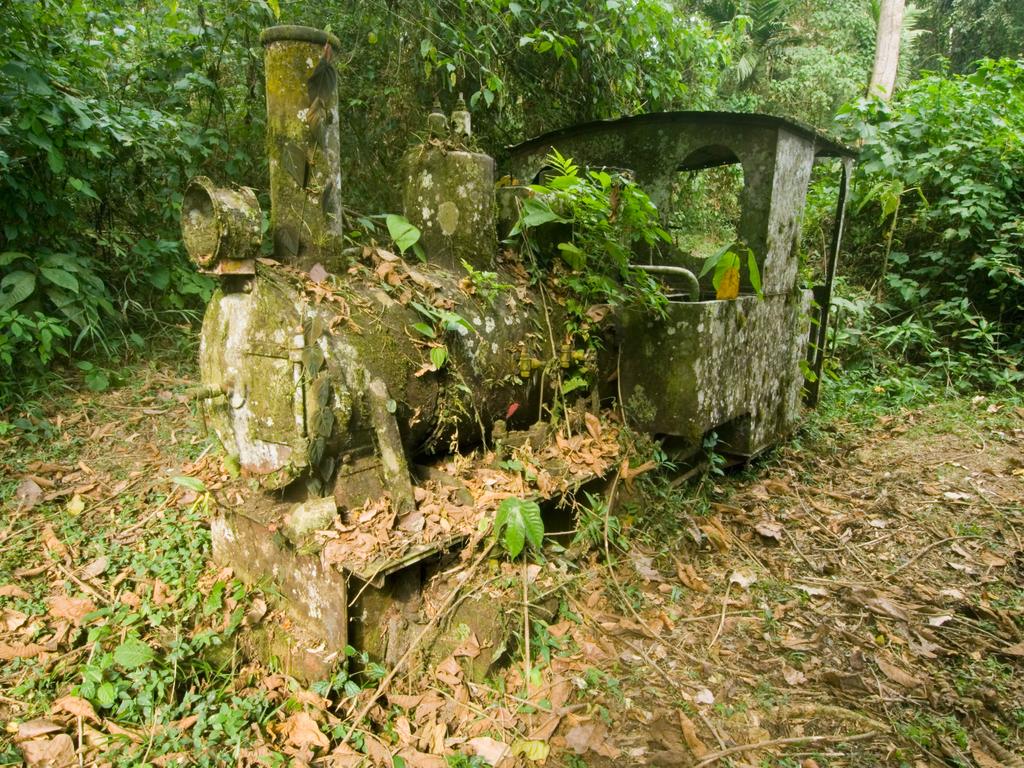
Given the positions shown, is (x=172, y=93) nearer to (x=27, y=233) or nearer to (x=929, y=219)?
(x=27, y=233)

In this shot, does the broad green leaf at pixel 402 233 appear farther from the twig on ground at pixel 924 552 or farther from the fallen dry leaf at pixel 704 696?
the twig on ground at pixel 924 552

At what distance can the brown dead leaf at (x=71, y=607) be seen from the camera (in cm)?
307

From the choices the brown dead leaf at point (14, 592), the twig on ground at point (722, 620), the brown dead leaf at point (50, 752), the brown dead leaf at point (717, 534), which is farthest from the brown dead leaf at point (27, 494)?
the brown dead leaf at point (717, 534)

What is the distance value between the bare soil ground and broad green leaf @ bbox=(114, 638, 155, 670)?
13 millimetres

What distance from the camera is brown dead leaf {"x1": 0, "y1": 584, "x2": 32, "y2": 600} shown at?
3.13 meters

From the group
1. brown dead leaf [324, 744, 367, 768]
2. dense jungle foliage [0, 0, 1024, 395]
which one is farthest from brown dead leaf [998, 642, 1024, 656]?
dense jungle foliage [0, 0, 1024, 395]

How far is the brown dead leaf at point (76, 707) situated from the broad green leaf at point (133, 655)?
19 centimetres

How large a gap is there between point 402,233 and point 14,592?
260 centimetres

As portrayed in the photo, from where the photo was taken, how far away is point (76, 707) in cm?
263

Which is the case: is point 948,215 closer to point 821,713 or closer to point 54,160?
point 821,713

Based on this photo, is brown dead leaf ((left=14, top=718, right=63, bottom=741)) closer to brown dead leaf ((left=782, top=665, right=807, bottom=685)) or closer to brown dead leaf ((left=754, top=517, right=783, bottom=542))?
brown dead leaf ((left=782, top=665, right=807, bottom=685))

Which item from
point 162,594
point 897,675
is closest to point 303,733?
point 162,594

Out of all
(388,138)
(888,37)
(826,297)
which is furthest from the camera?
(888,37)

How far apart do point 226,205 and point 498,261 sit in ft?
5.61
